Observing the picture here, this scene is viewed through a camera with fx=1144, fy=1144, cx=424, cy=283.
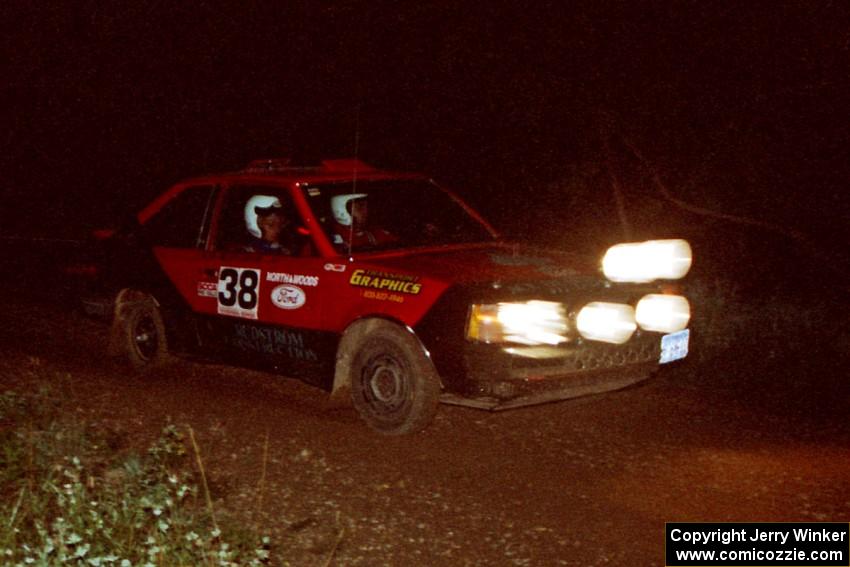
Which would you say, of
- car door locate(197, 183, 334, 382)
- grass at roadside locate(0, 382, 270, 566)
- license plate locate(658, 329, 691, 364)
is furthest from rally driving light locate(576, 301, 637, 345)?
grass at roadside locate(0, 382, 270, 566)

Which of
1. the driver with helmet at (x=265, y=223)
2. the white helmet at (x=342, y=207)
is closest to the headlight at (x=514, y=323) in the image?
the white helmet at (x=342, y=207)

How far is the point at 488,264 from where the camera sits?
6.82 meters

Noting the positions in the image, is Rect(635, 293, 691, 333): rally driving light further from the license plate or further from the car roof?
the car roof

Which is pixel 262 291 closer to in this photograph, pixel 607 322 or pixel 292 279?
pixel 292 279

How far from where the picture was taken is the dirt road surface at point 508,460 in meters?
5.06

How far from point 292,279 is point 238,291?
1.79 feet

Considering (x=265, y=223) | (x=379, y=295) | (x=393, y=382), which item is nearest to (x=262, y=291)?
(x=265, y=223)

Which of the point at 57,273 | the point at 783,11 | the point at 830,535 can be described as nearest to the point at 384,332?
the point at 830,535

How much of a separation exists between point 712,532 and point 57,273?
944 cm

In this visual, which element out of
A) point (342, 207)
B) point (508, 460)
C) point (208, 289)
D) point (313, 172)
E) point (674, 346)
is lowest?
point (508, 460)

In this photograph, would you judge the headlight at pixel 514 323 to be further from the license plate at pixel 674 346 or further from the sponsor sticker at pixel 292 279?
the sponsor sticker at pixel 292 279

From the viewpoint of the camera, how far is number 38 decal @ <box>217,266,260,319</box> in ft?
24.3

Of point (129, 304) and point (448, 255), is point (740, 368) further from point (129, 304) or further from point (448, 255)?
point (129, 304)

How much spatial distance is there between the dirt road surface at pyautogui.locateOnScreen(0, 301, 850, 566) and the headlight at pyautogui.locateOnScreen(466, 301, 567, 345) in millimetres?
671
